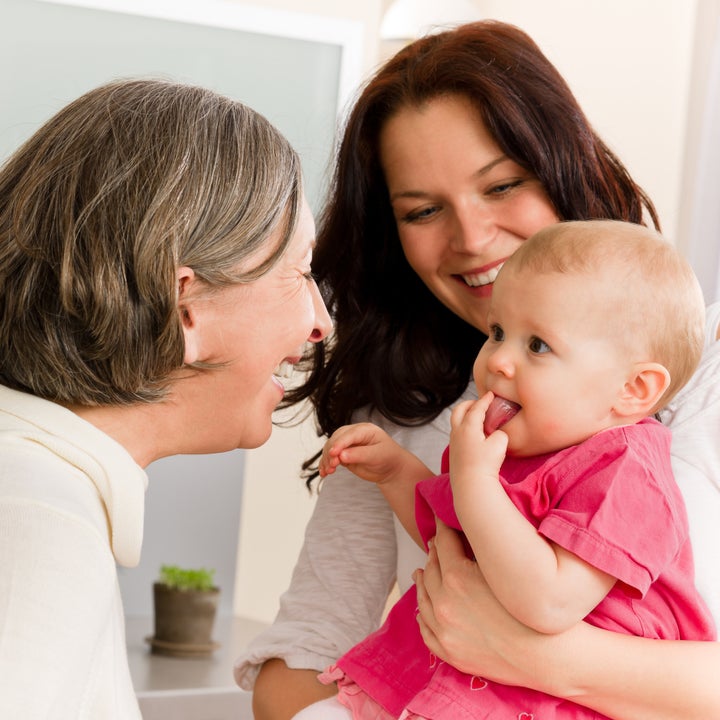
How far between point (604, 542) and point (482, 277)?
0.63 m

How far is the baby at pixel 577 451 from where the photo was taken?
1.25 meters

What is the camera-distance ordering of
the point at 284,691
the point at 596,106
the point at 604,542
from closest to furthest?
the point at 604,542, the point at 284,691, the point at 596,106

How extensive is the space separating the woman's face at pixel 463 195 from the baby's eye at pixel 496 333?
0.32 m

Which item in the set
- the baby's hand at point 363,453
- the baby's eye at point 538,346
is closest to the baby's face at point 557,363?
the baby's eye at point 538,346

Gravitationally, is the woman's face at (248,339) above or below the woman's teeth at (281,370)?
above

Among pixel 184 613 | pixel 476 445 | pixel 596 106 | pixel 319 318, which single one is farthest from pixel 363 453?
pixel 596 106

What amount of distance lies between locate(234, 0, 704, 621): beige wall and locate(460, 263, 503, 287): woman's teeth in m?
1.86

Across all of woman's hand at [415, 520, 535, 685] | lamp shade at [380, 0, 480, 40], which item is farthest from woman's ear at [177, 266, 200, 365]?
lamp shade at [380, 0, 480, 40]

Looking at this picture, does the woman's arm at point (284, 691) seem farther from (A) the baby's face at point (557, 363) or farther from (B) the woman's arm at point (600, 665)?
(A) the baby's face at point (557, 363)

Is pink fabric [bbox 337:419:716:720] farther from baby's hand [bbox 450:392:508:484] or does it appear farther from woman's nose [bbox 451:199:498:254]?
woman's nose [bbox 451:199:498:254]

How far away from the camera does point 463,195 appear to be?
1739 mm

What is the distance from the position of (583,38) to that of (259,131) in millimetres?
3023

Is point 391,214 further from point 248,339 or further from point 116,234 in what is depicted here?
point 116,234

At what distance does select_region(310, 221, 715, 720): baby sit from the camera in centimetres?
125
